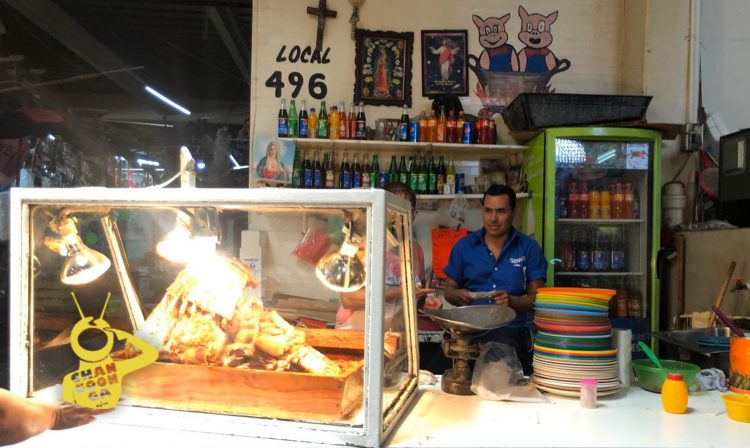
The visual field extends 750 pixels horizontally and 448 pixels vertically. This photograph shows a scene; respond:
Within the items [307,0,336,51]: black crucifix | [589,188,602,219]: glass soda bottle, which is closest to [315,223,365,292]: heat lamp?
[589,188,602,219]: glass soda bottle

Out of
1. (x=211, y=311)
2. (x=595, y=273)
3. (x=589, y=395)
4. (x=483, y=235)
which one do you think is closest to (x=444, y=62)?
(x=483, y=235)

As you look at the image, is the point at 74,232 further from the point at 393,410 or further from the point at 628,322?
the point at 628,322

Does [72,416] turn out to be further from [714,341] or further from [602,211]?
[602,211]

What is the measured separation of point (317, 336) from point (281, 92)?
10.7 feet

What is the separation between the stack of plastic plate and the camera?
5.78 feet

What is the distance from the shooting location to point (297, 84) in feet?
14.9

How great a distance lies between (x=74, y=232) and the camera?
1.63 m

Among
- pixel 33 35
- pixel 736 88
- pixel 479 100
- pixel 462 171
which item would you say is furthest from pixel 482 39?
pixel 33 35

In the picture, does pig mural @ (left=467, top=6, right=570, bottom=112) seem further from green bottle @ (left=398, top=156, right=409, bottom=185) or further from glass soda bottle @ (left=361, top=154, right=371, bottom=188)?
glass soda bottle @ (left=361, top=154, right=371, bottom=188)

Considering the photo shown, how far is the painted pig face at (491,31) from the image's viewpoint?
4660 mm

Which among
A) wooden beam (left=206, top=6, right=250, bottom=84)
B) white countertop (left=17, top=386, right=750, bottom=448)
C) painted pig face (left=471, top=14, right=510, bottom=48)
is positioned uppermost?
wooden beam (left=206, top=6, right=250, bottom=84)

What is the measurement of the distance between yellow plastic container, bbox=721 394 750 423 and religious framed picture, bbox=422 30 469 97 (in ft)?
11.3

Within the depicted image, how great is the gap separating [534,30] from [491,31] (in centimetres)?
37

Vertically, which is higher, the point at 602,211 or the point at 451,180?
the point at 451,180
